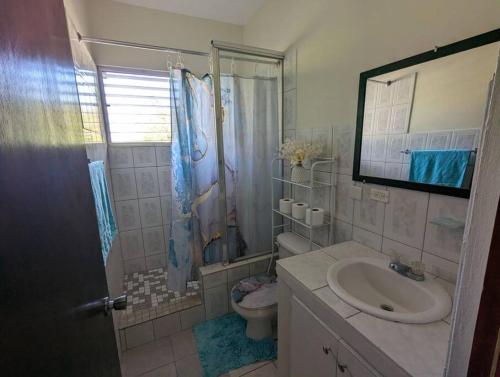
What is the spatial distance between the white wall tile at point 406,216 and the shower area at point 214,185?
107 cm

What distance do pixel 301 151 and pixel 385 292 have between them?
93cm

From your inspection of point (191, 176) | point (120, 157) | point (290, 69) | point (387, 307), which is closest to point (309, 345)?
point (387, 307)

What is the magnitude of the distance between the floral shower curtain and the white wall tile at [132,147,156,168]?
0.64 metres

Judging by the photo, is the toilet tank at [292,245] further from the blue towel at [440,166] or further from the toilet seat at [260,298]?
the blue towel at [440,166]

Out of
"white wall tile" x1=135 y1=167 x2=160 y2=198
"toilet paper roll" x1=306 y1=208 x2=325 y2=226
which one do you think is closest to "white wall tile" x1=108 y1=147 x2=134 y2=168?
"white wall tile" x1=135 y1=167 x2=160 y2=198

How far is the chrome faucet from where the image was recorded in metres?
1.02

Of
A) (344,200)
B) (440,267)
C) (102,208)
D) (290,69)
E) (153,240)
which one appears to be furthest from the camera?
(153,240)

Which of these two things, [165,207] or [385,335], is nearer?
[385,335]

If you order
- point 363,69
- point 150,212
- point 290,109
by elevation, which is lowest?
point 150,212

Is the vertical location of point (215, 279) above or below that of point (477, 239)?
below

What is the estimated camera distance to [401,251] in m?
1.18

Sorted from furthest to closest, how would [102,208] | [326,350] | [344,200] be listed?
[344,200]
[102,208]
[326,350]

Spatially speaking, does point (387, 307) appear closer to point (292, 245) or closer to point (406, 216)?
point (406, 216)

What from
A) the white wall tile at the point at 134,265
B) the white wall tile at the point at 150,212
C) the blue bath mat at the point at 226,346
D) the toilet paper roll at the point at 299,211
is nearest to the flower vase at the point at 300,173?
the toilet paper roll at the point at 299,211
